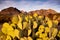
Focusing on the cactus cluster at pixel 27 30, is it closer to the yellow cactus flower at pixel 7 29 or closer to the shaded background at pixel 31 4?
the yellow cactus flower at pixel 7 29

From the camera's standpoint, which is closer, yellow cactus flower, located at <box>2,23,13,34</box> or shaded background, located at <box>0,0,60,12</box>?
yellow cactus flower, located at <box>2,23,13,34</box>

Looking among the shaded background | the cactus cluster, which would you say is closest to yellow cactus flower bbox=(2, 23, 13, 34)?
the cactus cluster

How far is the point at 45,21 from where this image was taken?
1.09m

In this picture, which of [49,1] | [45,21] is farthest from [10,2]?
[45,21]

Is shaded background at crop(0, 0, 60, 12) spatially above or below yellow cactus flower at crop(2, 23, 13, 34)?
below

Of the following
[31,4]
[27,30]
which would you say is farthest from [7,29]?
[31,4]

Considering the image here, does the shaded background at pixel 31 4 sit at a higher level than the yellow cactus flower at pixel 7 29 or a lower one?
lower

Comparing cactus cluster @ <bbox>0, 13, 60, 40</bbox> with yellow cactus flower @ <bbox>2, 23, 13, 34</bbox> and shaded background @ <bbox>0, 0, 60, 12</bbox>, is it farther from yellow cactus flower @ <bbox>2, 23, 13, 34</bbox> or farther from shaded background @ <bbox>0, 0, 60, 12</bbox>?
shaded background @ <bbox>0, 0, 60, 12</bbox>

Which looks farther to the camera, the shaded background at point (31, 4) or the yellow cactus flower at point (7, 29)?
the shaded background at point (31, 4)

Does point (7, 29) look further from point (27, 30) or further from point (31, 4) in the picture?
point (31, 4)

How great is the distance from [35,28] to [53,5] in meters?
1.79

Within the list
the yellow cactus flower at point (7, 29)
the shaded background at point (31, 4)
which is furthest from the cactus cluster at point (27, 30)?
the shaded background at point (31, 4)

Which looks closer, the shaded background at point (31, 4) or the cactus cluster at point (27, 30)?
the cactus cluster at point (27, 30)

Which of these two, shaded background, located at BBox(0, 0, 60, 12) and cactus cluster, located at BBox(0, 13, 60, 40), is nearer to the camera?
cactus cluster, located at BBox(0, 13, 60, 40)
